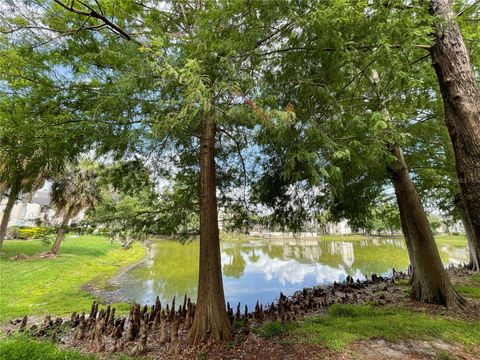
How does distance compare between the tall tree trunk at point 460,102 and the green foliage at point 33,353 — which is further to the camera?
the green foliage at point 33,353

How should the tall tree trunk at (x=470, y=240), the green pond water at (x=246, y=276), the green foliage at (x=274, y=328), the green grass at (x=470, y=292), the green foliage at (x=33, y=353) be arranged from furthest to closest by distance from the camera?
the green pond water at (x=246, y=276) → the tall tree trunk at (x=470, y=240) → the green grass at (x=470, y=292) → the green foliage at (x=274, y=328) → the green foliage at (x=33, y=353)

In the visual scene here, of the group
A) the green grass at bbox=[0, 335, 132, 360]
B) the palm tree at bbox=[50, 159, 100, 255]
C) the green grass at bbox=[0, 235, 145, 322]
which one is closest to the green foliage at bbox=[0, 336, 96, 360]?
the green grass at bbox=[0, 335, 132, 360]

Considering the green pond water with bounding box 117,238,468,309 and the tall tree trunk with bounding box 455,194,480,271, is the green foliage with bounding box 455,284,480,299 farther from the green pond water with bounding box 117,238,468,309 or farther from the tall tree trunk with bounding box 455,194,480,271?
the green pond water with bounding box 117,238,468,309

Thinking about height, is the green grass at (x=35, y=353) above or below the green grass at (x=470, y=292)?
below

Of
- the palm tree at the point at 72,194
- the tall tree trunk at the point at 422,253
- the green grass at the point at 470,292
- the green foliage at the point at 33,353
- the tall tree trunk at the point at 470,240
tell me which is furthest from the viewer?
the tall tree trunk at the point at 470,240

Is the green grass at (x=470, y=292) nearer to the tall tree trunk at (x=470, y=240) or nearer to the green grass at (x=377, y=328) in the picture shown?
the green grass at (x=377, y=328)

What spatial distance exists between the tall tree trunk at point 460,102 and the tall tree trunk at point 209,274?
3.19m

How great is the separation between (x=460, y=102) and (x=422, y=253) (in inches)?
187

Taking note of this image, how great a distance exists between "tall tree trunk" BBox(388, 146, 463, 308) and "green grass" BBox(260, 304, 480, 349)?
937mm

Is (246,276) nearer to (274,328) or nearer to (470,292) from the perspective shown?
(470,292)

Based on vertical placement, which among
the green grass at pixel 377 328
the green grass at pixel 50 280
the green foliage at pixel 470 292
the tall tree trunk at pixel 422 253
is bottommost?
the green grass at pixel 50 280

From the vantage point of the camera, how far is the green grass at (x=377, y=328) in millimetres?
4473

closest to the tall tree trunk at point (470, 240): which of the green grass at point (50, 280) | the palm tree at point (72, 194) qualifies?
the palm tree at point (72, 194)

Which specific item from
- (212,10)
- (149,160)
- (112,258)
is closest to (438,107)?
(212,10)
